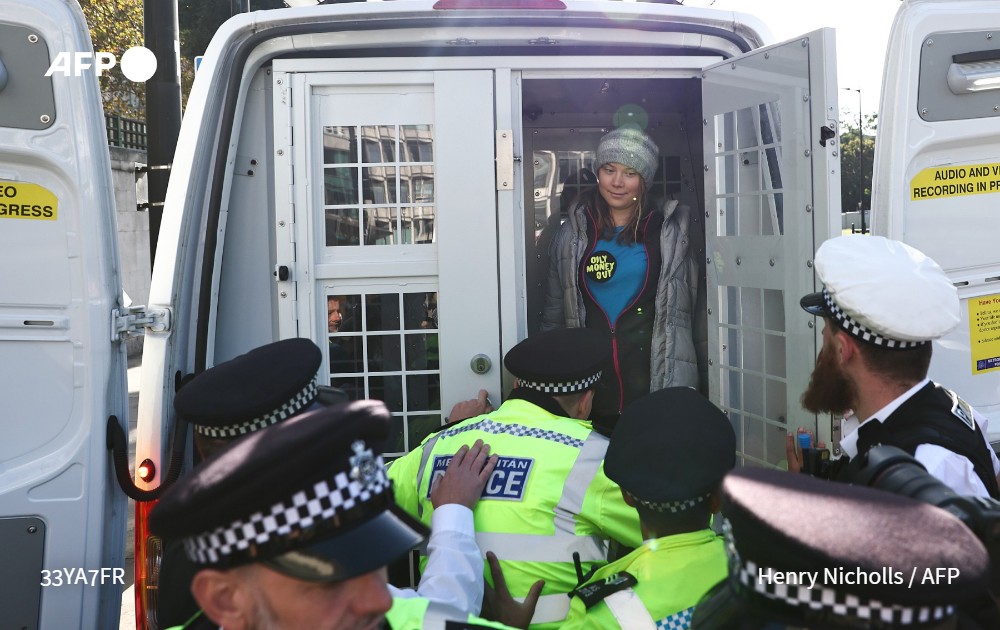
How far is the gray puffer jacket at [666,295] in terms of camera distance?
157 inches

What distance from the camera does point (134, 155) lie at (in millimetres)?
14781

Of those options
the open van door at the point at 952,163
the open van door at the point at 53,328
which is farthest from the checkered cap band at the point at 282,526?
the open van door at the point at 952,163

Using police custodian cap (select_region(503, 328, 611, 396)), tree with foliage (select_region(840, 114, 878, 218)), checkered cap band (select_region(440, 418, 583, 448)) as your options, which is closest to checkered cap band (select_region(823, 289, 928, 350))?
checkered cap band (select_region(440, 418, 583, 448))

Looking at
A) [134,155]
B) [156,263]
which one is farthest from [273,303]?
[134,155]

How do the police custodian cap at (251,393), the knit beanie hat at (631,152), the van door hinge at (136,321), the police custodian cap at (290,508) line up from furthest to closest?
the knit beanie hat at (631,152) < the van door hinge at (136,321) < the police custodian cap at (251,393) < the police custodian cap at (290,508)

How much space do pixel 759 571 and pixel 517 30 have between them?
2620mm

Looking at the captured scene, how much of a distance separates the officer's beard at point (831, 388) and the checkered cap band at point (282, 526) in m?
1.39

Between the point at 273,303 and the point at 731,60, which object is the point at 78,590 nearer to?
the point at 273,303

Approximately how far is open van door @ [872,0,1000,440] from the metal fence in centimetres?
1347

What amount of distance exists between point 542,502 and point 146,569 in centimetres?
120

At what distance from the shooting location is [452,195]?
11.0 ft

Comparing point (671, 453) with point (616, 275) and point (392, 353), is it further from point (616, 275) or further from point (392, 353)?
point (616, 275)

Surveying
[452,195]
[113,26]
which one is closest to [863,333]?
[452,195]

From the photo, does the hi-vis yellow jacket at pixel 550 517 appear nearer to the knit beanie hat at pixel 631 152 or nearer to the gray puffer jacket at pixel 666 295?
the gray puffer jacket at pixel 666 295
